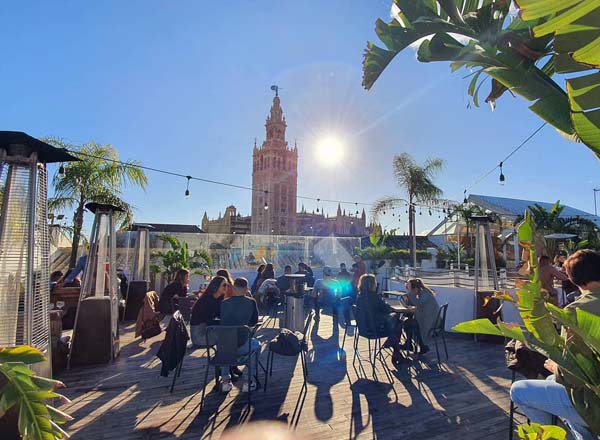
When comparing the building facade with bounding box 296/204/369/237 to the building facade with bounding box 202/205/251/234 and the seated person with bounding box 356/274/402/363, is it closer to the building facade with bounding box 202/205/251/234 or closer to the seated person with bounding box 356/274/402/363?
the building facade with bounding box 202/205/251/234

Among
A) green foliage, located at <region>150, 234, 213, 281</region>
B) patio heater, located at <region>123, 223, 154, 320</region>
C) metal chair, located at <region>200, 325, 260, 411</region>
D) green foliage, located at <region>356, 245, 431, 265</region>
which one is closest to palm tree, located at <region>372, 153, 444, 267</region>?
green foliage, located at <region>356, 245, 431, 265</region>

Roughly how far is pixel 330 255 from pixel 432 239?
76.3ft

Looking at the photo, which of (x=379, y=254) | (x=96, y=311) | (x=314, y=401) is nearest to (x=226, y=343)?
(x=314, y=401)

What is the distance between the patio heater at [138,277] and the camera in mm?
8188

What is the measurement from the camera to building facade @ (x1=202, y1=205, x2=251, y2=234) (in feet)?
260

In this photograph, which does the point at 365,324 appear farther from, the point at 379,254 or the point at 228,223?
the point at 228,223

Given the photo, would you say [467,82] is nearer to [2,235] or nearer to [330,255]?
[2,235]

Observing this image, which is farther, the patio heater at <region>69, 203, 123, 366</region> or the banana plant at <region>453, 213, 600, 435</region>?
the patio heater at <region>69, 203, 123, 366</region>

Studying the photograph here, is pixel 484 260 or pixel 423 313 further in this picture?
pixel 484 260

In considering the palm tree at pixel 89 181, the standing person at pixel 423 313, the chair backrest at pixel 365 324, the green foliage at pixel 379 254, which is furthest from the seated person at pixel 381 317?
the green foliage at pixel 379 254

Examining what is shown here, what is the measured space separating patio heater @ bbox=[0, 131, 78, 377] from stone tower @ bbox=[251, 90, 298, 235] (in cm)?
6787

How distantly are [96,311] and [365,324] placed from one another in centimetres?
420

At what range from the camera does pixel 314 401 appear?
12.0ft

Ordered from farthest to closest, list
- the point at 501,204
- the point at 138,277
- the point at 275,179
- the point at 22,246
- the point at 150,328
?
the point at 275,179 < the point at 501,204 < the point at 138,277 < the point at 150,328 < the point at 22,246
